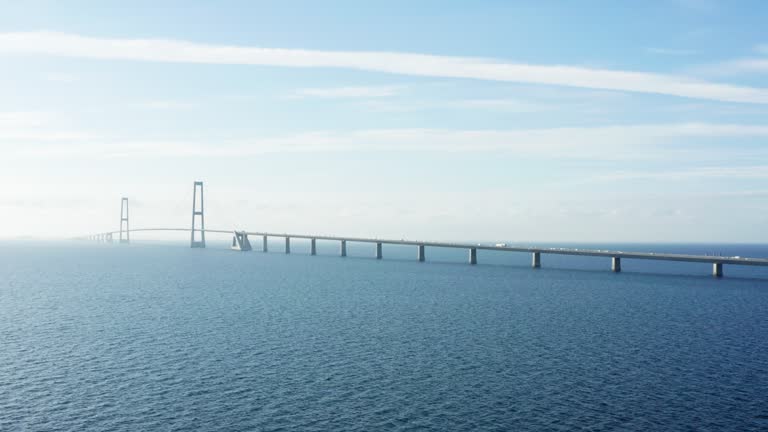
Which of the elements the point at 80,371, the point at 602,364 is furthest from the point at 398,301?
the point at 80,371

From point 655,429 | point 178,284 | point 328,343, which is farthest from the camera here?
point 178,284

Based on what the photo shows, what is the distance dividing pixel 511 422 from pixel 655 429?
8179mm

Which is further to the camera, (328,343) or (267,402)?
(328,343)

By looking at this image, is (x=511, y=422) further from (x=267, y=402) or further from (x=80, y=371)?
(x=80, y=371)

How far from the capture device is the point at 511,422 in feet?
126

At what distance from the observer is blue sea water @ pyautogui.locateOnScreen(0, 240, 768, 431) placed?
129ft

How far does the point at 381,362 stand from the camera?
5328 cm

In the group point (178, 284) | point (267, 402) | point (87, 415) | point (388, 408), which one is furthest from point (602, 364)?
point (178, 284)

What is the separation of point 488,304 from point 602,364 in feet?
133

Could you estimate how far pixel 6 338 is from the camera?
214 feet

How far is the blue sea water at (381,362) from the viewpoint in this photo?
39.2 meters

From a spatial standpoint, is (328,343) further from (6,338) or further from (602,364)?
(6,338)

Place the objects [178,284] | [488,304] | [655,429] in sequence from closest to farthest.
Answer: [655,429], [488,304], [178,284]

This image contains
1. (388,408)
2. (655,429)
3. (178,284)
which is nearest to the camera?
(655,429)
